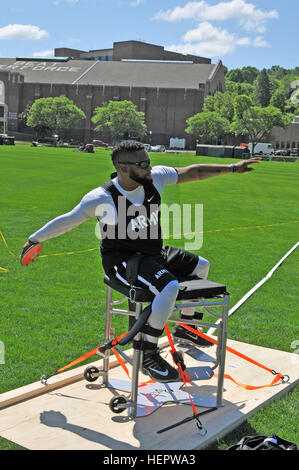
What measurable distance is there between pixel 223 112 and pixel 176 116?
10.4m

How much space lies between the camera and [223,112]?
4077 inches

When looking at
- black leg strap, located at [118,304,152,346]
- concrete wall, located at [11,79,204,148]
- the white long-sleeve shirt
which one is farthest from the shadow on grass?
concrete wall, located at [11,79,204,148]

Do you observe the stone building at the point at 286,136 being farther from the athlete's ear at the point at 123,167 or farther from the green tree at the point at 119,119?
the athlete's ear at the point at 123,167

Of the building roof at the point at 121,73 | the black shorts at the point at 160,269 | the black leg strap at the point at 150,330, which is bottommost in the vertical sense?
the black leg strap at the point at 150,330

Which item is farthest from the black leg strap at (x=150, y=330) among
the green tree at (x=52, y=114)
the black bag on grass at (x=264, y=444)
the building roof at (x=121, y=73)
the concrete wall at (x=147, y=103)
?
the building roof at (x=121, y=73)

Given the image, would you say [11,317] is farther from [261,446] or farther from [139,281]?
[261,446]

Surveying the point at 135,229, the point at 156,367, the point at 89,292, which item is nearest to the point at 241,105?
the point at 89,292

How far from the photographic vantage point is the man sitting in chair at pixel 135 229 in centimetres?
383

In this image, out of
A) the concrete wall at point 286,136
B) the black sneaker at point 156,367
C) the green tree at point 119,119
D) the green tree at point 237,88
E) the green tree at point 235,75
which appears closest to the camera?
the black sneaker at point 156,367

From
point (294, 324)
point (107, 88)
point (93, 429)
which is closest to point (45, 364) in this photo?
point (93, 429)

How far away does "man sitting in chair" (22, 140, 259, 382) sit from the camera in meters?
3.83

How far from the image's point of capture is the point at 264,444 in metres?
3.19

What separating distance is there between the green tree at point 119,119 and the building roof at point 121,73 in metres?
9.80

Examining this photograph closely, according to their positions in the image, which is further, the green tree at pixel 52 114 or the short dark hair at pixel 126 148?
the green tree at pixel 52 114
